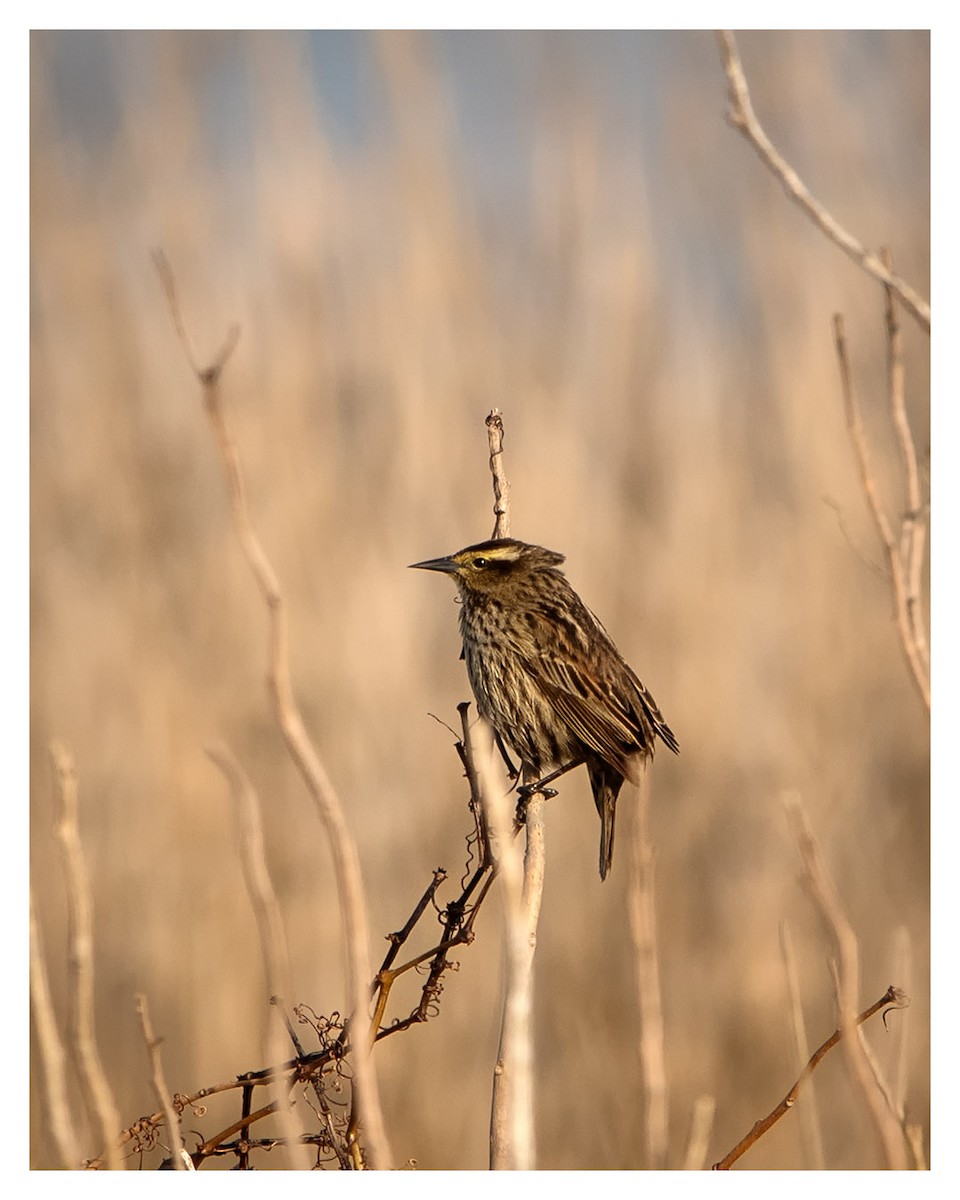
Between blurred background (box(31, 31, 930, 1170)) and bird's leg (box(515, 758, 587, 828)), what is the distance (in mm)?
212

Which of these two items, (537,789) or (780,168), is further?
(537,789)

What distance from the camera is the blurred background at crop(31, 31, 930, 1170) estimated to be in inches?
120

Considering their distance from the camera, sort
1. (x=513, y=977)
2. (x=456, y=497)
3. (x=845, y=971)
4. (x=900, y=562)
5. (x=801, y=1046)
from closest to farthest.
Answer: (x=845, y=971), (x=513, y=977), (x=900, y=562), (x=801, y=1046), (x=456, y=497)

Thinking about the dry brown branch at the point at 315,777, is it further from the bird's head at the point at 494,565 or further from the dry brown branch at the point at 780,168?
the bird's head at the point at 494,565

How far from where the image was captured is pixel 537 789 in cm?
287

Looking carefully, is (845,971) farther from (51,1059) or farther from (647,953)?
(51,1059)

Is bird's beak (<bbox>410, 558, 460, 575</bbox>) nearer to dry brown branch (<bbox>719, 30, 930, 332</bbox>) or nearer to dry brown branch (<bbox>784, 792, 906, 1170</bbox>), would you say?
dry brown branch (<bbox>784, 792, 906, 1170</bbox>)

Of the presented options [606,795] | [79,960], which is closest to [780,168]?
[79,960]

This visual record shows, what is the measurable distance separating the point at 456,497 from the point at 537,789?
2.94 feet

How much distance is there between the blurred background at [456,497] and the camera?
306 cm

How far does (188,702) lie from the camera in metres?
3.35

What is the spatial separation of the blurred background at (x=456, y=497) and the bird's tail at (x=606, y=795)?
3.8 inches
